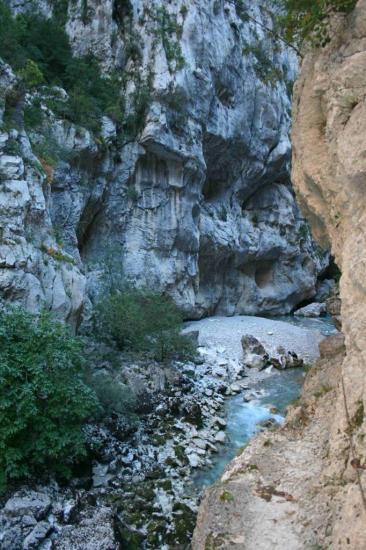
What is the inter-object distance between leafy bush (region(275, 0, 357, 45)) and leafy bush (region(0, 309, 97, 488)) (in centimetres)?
761

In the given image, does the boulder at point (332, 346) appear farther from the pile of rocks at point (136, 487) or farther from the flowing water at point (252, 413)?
the pile of rocks at point (136, 487)

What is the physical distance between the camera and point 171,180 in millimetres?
25156

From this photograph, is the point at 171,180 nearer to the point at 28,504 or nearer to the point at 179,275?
the point at 179,275

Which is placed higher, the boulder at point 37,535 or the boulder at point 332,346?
the boulder at point 332,346

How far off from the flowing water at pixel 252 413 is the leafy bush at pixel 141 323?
3.36m

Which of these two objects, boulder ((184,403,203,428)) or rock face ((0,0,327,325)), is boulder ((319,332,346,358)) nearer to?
boulder ((184,403,203,428))

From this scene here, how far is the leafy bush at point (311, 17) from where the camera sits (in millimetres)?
6316

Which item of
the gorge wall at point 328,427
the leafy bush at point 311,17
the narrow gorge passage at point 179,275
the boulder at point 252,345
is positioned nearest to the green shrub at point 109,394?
the narrow gorge passage at point 179,275

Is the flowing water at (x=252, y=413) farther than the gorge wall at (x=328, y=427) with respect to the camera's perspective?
Yes

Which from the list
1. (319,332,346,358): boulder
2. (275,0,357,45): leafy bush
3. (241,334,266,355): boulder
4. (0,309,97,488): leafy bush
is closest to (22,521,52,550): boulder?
(0,309,97,488): leafy bush

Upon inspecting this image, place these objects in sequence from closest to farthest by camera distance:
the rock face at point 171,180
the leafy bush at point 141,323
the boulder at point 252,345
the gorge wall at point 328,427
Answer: the gorge wall at point 328,427 < the rock face at point 171,180 < the leafy bush at point 141,323 < the boulder at point 252,345

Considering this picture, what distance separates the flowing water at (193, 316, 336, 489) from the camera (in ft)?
35.2

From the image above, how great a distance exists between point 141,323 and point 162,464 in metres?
6.36

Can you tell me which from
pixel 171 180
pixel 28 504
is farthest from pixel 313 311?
pixel 28 504
